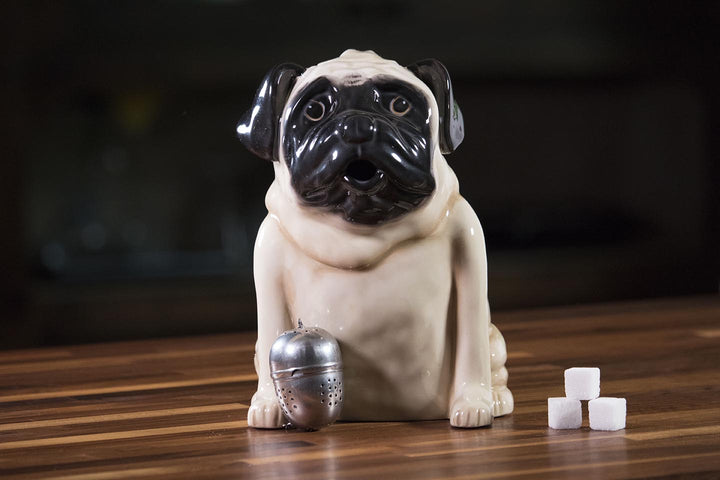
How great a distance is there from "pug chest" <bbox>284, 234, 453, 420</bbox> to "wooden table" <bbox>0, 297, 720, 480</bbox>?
5cm

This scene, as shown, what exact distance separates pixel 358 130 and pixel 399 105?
0.13 metres

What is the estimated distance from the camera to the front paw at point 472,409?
73.6 inches

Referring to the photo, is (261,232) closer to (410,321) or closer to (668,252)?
(410,321)

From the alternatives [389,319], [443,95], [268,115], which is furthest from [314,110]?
[389,319]

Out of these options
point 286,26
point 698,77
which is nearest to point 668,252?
point 698,77

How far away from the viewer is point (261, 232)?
1.97 metres

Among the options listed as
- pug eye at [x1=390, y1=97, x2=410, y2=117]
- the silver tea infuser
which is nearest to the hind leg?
the silver tea infuser

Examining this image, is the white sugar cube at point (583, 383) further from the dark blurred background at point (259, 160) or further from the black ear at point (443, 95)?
the dark blurred background at point (259, 160)

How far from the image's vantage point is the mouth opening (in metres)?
1.83

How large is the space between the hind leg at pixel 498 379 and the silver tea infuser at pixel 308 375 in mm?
294

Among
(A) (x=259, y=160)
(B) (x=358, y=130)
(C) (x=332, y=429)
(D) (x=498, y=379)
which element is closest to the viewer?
(B) (x=358, y=130)

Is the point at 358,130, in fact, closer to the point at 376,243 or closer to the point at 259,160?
the point at 376,243

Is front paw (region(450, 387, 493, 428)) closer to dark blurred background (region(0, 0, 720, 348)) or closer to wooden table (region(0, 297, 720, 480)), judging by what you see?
wooden table (region(0, 297, 720, 480))

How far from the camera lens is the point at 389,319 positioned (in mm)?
A: 1882
